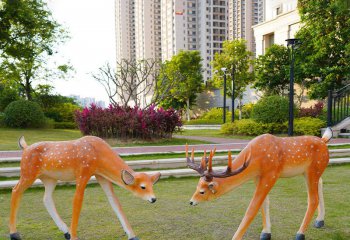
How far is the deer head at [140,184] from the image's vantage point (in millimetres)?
4406

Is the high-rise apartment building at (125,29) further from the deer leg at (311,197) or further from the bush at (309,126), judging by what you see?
the deer leg at (311,197)

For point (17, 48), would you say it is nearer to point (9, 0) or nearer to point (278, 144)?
point (9, 0)

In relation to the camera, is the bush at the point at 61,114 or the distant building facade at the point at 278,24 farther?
the distant building facade at the point at 278,24

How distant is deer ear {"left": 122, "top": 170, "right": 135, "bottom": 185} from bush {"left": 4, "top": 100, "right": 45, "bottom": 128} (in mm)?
25720

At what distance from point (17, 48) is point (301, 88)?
84.5ft

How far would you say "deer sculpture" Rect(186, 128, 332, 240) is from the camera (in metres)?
4.25

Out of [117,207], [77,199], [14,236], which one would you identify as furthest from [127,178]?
[14,236]

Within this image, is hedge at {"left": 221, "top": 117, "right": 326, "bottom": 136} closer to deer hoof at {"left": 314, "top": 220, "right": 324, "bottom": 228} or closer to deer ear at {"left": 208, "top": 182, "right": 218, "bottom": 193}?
deer hoof at {"left": 314, "top": 220, "right": 324, "bottom": 228}

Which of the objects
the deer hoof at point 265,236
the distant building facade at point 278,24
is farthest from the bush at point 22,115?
the deer hoof at point 265,236

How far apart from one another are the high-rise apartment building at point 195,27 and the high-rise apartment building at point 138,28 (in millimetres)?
10315

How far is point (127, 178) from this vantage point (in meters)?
4.41

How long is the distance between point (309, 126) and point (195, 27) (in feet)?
246

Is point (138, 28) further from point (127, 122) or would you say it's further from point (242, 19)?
point (127, 122)

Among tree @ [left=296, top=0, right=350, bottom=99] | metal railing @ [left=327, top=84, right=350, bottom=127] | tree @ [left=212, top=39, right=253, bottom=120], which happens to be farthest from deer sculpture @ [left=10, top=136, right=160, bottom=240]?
tree @ [left=212, top=39, right=253, bottom=120]
